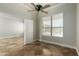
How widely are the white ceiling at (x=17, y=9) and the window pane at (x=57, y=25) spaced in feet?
1.20

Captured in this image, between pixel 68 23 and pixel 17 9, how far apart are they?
1403mm

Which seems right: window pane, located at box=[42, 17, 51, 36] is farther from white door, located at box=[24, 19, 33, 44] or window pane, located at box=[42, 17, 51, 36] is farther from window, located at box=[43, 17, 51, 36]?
white door, located at box=[24, 19, 33, 44]

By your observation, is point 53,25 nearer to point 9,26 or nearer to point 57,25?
point 57,25

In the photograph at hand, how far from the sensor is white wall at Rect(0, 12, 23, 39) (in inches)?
85.0

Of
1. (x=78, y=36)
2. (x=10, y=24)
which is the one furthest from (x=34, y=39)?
(x=78, y=36)

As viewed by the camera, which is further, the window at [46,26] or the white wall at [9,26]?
the window at [46,26]

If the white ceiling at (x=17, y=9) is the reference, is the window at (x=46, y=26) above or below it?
below

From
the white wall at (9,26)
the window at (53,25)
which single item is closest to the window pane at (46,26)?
the window at (53,25)

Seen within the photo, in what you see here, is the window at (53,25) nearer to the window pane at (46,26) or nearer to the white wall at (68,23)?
the window pane at (46,26)

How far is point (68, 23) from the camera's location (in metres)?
2.24

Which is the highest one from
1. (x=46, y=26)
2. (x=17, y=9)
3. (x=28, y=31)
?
(x=17, y=9)

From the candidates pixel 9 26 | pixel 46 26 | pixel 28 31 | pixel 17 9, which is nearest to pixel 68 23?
pixel 46 26

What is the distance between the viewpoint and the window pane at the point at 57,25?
231 cm

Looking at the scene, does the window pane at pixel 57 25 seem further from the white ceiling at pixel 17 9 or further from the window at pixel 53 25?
the white ceiling at pixel 17 9
